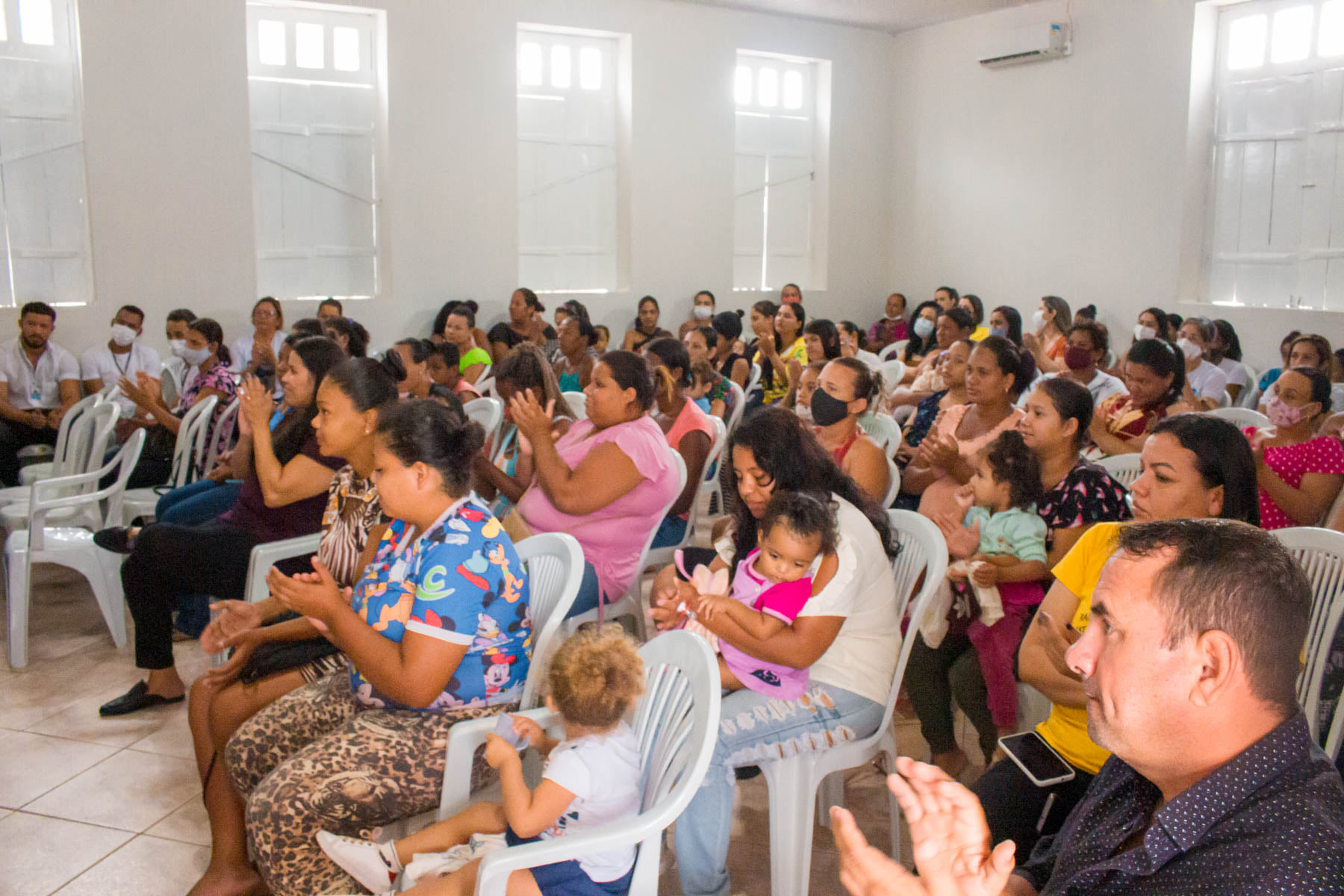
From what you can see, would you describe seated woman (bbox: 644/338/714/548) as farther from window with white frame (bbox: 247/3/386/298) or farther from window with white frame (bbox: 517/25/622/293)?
window with white frame (bbox: 517/25/622/293)

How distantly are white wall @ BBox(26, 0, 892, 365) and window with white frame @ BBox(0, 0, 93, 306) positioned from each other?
143 millimetres

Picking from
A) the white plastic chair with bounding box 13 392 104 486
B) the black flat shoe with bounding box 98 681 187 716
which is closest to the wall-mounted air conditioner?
the white plastic chair with bounding box 13 392 104 486

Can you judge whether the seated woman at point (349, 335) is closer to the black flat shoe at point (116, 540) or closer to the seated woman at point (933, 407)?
the black flat shoe at point (116, 540)

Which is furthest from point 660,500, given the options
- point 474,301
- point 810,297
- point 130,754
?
point 810,297

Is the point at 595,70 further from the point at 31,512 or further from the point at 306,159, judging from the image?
the point at 31,512

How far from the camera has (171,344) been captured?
702 centimetres

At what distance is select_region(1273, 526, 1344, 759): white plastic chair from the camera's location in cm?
208

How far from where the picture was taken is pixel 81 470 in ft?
14.8

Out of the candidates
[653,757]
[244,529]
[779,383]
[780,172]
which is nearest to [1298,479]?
[653,757]

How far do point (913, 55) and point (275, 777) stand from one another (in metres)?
10.3

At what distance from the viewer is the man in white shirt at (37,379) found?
5.85 meters

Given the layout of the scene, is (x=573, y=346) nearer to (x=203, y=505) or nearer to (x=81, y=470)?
(x=81, y=470)

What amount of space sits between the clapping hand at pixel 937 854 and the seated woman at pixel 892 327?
31.2 ft

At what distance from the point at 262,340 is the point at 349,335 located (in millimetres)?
3181
